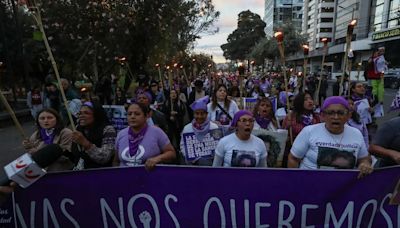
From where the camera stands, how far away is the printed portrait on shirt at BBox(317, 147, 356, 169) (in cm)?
312

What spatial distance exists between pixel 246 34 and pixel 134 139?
366ft

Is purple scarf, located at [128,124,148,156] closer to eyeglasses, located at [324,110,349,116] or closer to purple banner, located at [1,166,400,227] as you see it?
purple banner, located at [1,166,400,227]

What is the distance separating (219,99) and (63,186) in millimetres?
3713

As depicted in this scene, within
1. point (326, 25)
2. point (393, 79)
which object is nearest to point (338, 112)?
point (393, 79)

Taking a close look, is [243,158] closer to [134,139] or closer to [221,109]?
[134,139]

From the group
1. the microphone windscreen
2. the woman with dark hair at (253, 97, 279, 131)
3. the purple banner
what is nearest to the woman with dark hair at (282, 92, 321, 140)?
the woman with dark hair at (253, 97, 279, 131)

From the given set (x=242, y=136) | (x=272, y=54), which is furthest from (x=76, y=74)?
(x=272, y=54)

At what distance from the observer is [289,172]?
3.01 meters

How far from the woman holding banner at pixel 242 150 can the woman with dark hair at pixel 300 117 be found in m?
1.30

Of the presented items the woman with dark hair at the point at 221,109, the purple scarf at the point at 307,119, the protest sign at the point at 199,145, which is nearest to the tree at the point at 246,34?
the woman with dark hair at the point at 221,109

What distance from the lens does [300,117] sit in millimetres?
5070

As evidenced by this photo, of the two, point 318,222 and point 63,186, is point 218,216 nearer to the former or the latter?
point 318,222

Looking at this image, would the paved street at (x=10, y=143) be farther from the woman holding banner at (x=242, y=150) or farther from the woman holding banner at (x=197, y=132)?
the woman holding banner at (x=242, y=150)

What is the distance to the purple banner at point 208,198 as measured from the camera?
9.88ft
